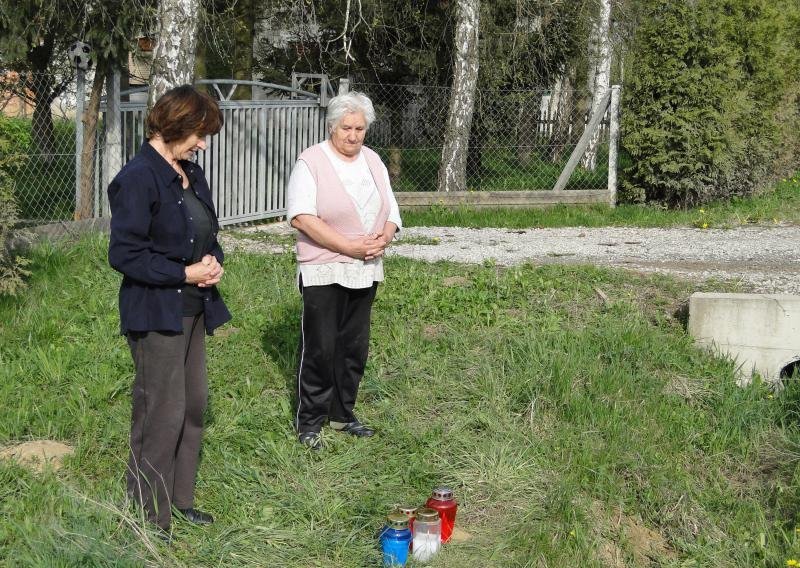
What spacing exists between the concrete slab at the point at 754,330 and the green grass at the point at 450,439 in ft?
0.72

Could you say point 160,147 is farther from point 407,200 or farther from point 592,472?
point 407,200

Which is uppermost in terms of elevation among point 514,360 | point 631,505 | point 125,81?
point 125,81

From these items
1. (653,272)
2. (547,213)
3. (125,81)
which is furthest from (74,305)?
(547,213)

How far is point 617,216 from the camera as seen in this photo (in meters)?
13.2

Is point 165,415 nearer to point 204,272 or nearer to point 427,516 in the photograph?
point 204,272

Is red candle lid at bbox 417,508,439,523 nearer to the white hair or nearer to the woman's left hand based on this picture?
the woman's left hand

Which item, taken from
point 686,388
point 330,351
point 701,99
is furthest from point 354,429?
point 701,99

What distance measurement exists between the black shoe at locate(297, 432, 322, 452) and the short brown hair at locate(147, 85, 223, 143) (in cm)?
196

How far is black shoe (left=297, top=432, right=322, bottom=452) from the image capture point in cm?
569

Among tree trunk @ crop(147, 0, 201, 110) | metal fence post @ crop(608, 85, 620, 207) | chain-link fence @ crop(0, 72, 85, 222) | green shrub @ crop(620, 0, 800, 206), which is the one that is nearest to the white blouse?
chain-link fence @ crop(0, 72, 85, 222)

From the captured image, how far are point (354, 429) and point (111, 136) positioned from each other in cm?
556

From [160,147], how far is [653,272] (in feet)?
18.3

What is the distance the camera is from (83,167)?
32.9 feet

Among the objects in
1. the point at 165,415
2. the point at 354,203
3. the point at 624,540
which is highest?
the point at 354,203
